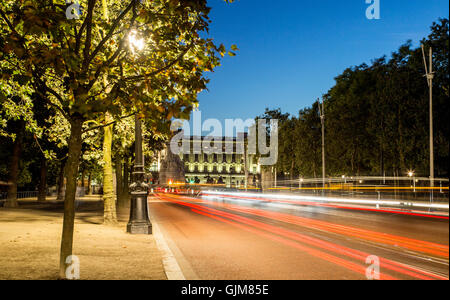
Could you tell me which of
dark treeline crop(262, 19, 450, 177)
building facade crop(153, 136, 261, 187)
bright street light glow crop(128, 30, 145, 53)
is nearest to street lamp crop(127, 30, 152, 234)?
bright street light glow crop(128, 30, 145, 53)

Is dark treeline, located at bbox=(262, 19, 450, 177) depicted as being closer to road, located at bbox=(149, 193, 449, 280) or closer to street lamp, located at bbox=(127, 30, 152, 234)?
road, located at bbox=(149, 193, 449, 280)

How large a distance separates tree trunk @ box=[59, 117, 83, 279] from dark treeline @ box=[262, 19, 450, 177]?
4130cm

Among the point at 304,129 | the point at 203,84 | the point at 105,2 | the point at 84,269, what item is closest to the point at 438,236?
the point at 203,84

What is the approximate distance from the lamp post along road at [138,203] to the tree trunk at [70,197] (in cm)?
693

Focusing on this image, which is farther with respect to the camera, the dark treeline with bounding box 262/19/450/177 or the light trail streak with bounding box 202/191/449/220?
the dark treeline with bounding box 262/19/450/177

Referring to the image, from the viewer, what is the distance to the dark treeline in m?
44.1

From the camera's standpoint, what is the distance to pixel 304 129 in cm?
6775

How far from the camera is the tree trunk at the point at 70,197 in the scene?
6.67 metres

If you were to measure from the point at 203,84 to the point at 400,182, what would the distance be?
3916cm
